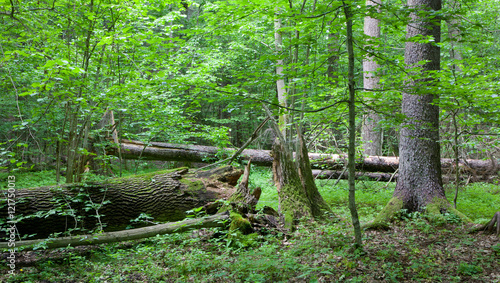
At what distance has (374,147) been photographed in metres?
10.5

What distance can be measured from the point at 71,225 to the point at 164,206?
5.05 ft

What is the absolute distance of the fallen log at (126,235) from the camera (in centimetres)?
434

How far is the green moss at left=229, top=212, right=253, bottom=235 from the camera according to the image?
4.85 metres

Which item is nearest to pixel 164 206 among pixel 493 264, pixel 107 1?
pixel 107 1

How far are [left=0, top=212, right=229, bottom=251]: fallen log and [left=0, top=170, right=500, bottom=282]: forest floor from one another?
15 cm

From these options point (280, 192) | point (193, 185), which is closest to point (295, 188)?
point (280, 192)

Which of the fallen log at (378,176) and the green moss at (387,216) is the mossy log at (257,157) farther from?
the green moss at (387,216)

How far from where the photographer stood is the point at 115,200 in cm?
532

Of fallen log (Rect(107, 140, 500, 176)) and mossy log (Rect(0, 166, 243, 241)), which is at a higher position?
fallen log (Rect(107, 140, 500, 176))

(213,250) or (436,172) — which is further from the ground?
(436,172)

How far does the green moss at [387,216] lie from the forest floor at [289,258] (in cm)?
15

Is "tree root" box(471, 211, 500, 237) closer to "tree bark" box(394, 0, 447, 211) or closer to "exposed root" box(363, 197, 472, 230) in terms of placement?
"exposed root" box(363, 197, 472, 230)

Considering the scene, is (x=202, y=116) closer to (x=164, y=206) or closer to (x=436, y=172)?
(x=164, y=206)

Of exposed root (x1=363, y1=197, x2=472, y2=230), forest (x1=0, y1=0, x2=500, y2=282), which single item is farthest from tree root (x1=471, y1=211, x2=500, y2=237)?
exposed root (x1=363, y1=197, x2=472, y2=230)
